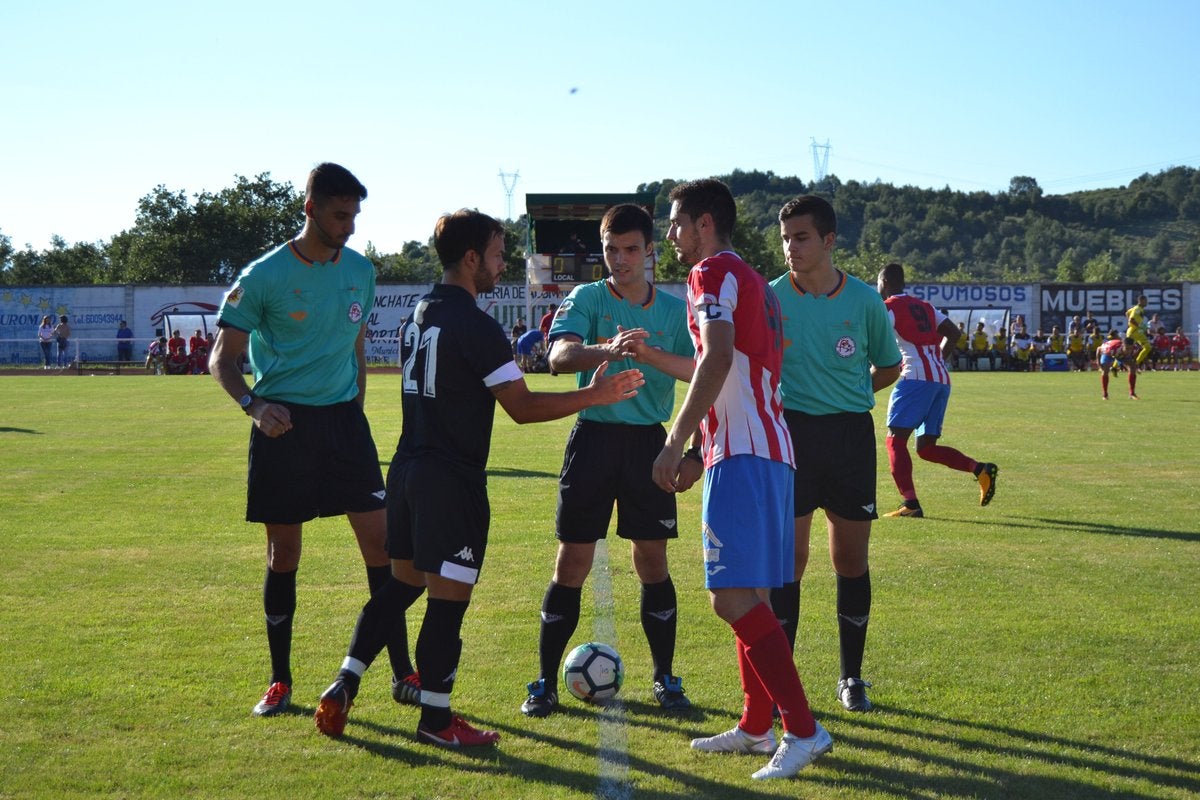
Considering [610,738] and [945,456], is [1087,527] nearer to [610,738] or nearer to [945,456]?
[945,456]

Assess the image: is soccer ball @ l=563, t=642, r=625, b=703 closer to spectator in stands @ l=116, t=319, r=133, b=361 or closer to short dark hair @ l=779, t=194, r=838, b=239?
short dark hair @ l=779, t=194, r=838, b=239

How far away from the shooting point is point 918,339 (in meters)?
11.6

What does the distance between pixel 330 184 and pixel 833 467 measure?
8.54 ft

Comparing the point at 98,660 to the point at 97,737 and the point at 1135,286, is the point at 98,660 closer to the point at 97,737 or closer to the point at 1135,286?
the point at 97,737

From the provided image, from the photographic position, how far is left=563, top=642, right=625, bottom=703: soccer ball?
18.2ft

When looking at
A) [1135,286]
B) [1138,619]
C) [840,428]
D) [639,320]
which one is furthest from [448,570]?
[1135,286]

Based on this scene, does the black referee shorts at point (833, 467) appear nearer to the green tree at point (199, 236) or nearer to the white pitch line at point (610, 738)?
the white pitch line at point (610, 738)

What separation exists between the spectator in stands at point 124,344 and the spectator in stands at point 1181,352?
124 ft

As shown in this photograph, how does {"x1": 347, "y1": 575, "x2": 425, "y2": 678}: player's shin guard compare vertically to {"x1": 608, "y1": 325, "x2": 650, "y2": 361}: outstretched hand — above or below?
below

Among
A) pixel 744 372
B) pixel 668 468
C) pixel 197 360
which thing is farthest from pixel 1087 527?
pixel 197 360

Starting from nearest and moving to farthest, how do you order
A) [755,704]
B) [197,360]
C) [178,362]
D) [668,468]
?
[668,468], [755,704], [178,362], [197,360]

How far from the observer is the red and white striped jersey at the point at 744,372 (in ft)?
14.9

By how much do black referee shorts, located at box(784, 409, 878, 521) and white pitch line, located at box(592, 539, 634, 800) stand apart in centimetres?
126

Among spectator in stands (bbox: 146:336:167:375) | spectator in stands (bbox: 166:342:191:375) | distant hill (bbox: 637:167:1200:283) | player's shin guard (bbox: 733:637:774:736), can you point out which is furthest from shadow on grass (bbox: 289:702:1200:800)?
distant hill (bbox: 637:167:1200:283)
